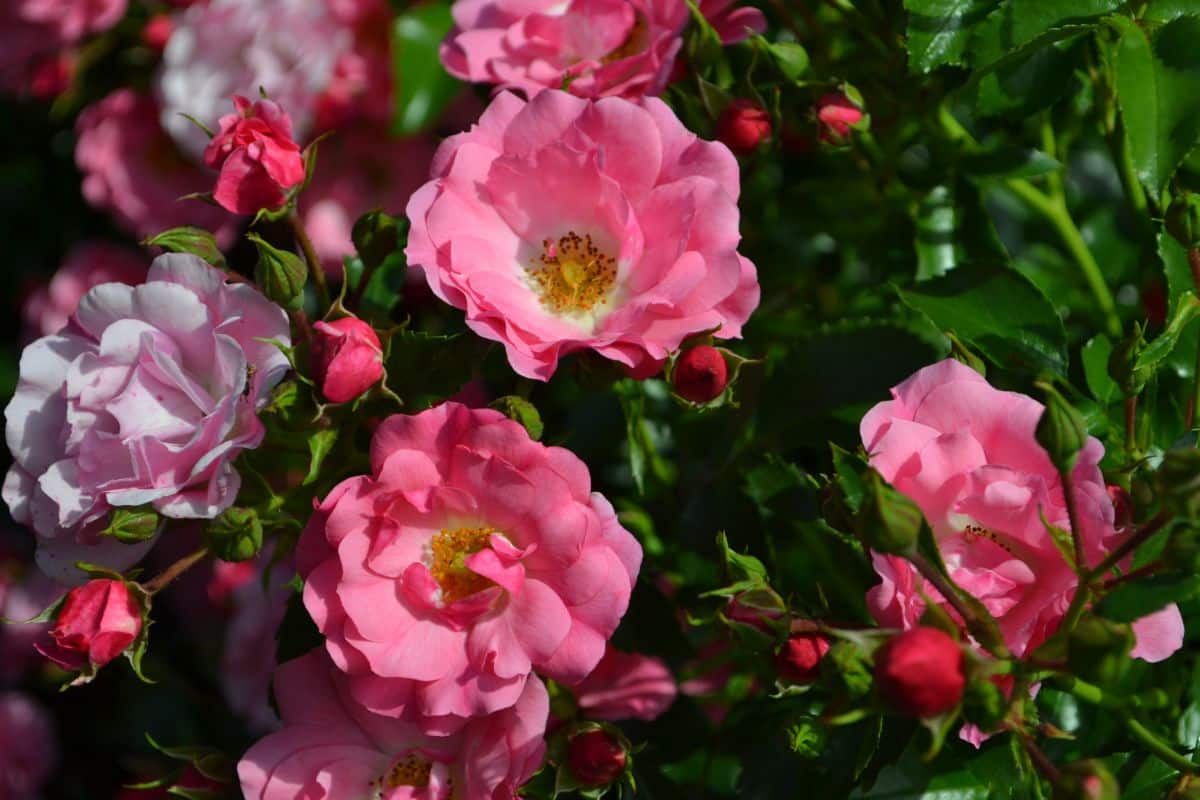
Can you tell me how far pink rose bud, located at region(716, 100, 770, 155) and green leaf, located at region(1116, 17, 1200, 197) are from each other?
0.29 metres

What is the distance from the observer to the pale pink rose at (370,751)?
96 centimetres

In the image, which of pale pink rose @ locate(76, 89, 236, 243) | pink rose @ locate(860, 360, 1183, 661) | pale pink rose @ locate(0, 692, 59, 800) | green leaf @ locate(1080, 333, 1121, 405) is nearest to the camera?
pink rose @ locate(860, 360, 1183, 661)

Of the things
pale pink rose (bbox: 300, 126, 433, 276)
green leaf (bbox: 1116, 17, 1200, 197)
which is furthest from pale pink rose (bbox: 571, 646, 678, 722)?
pale pink rose (bbox: 300, 126, 433, 276)

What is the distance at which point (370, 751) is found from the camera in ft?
3.56

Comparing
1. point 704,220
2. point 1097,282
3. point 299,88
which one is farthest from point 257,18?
point 1097,282

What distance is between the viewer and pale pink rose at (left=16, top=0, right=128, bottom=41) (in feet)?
5.35

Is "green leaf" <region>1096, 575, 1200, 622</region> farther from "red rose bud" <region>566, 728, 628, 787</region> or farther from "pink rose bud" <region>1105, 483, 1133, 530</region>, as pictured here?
"red rose bud" <region>566, 728, 628, 787</region>

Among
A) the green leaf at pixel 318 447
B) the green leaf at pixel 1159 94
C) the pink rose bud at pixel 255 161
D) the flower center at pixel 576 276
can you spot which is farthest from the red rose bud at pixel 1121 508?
the pink rose bud at pixel 255 161

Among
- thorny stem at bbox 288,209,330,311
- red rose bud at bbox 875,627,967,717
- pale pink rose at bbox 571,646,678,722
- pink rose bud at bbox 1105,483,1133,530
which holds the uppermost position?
red rose bud at bbox 875,627,967,717

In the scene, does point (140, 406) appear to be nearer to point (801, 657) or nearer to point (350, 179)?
point (801, 657)

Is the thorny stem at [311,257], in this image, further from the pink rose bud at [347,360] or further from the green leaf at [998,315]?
the green leaf at [998,315]

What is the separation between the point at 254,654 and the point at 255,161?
71 centimetres

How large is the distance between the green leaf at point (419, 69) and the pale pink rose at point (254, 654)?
572mm

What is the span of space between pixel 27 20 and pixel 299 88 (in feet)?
1.38
